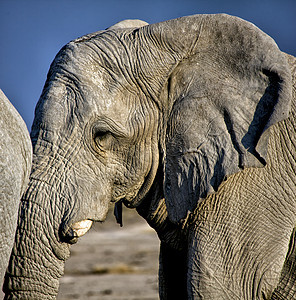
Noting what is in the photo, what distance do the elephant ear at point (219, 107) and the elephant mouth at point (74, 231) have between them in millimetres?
478

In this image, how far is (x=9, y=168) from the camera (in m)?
2.81

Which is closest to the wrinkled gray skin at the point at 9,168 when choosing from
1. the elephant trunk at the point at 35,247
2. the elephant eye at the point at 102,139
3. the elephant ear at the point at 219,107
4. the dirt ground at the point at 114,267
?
the elephant trunk at the point at 35,247

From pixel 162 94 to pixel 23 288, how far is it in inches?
51.2

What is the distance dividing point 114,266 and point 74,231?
613 cm

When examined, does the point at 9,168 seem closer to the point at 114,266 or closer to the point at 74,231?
the point at 74,231

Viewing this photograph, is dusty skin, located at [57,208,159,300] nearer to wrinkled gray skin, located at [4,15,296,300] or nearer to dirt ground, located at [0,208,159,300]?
dirt ground, located at [0,208,159,300]

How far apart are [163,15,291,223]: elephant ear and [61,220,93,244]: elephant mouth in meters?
0.48

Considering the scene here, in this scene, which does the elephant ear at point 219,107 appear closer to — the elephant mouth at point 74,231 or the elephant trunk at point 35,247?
the elephant mouth at point 74,231

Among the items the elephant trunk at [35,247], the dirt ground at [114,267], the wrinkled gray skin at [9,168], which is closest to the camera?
Answer: the wrinkled gray skin at [9,168]

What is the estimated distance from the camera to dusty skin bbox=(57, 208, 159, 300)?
8008 millimetres

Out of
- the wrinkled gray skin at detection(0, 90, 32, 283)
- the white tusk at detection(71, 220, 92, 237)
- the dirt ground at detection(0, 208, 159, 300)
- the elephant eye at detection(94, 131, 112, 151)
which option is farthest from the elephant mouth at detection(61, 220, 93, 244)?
the dirt ground at detection(0, 208, 159, 300)

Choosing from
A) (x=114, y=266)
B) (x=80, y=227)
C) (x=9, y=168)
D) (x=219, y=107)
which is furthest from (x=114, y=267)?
(x=9, y=168)

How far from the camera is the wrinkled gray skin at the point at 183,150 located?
3920 mm

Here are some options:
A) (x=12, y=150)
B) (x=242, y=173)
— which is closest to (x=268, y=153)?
(x=242, y=173)
